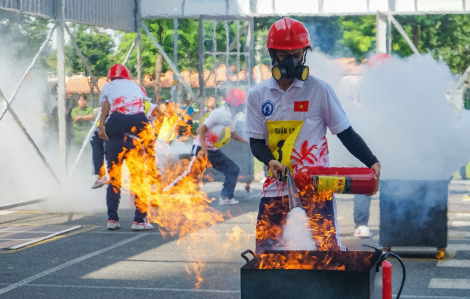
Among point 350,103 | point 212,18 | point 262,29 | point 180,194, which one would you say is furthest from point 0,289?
point 262,29

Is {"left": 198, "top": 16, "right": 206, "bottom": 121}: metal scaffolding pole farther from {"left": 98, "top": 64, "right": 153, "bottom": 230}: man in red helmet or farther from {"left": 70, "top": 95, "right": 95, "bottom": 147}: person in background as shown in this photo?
{"left": 98, "top": 64, "right": 153, "bottom": 230}: man in red helmet

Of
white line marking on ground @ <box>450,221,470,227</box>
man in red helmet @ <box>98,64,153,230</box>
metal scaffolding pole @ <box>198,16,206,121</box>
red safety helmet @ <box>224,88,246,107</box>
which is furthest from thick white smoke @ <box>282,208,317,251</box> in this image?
metal scaffolding pole @ <box>198,16,206,121</box>

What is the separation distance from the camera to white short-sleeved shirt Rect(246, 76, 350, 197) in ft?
12.0

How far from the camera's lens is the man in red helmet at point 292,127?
11.8 ft

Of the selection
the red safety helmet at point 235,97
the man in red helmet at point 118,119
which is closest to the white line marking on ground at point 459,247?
the man in red helmet at point 118,119

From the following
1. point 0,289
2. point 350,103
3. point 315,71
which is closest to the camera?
point 0,289

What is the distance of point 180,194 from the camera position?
12.5 m

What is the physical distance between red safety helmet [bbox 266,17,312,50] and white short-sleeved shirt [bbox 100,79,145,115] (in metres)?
4.85

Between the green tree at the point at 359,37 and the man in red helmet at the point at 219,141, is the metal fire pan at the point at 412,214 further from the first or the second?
the green tree at the point at 359,37

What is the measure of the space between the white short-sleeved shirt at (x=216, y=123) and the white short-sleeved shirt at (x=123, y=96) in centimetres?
238

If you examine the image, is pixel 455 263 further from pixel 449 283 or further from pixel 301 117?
pixel 301 117

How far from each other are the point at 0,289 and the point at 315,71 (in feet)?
18.3

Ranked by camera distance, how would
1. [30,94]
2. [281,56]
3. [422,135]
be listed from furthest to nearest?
[30,94] < [422,135] < [281,56]

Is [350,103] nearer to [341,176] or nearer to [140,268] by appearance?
[140,268]
